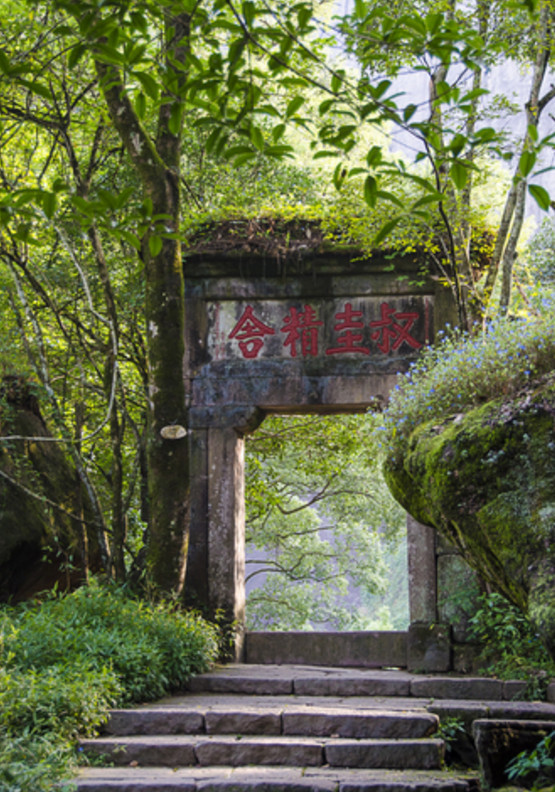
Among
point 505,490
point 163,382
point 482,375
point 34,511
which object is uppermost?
point 163,382

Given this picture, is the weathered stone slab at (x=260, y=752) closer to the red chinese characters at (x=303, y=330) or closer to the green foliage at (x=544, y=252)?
the red chinese characters at (x=303, y=330)

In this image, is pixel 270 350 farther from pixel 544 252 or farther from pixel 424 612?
pixel 544 252

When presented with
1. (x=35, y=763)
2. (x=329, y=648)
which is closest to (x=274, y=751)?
(x=35, y=763)

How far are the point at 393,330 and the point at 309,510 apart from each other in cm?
863

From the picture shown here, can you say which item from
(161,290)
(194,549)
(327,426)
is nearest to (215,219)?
(161,290)

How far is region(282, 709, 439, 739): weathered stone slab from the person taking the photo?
458 centimetres

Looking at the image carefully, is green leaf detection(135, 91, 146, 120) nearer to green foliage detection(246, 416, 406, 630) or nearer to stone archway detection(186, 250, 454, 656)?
stone archway detection(186, 250, 454, 656)

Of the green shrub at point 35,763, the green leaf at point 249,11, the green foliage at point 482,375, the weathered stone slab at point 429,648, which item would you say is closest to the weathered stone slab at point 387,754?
the green shrub at point 35,763

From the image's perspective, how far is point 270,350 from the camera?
8.30 m

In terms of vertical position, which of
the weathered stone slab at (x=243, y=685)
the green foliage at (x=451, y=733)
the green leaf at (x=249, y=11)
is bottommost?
the weathered stone slab at (x=243, y=685)

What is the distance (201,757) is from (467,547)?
6.28 feet

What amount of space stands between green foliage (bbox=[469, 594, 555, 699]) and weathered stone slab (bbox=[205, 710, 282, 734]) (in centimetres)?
189

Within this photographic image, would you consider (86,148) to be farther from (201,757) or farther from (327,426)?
(201,757)

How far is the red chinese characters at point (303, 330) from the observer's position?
821cm
